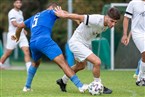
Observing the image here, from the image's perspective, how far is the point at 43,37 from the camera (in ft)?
40.6

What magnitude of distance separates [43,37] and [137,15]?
2635mm

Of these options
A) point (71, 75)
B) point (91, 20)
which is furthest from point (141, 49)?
point (71, 75)

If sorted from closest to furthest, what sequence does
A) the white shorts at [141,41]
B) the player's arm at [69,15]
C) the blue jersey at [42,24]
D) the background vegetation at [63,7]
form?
the player's arm at [69,15], the blue jersey at [42,24], the white shorts at [141,41], the background vegetation at [63,7]

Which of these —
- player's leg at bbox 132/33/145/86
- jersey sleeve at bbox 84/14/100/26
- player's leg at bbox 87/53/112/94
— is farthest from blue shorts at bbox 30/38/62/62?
player's leg at bbox 132/33/145/86

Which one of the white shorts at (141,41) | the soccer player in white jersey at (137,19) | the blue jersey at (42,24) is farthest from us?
the soccer player in white jersey at (137,19)

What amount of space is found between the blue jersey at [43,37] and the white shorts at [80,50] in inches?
14.4

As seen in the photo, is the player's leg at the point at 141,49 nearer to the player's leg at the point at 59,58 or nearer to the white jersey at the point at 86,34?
the white jersey at the point at 86,34

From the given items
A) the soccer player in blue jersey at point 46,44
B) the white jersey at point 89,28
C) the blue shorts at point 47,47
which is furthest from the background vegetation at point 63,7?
the blue shorts at point 47,47

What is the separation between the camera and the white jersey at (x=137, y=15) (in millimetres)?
13852

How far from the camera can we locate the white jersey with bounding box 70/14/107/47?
12.1 meters

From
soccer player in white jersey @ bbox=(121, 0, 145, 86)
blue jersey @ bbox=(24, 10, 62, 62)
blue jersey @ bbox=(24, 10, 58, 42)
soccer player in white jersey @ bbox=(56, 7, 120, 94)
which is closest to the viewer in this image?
soccer player in white jersey @ bbox=(56, 7, 120, 94)

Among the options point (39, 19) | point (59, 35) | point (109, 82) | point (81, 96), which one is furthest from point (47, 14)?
point (59, 35)

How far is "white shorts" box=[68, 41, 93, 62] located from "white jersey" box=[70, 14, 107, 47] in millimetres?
98

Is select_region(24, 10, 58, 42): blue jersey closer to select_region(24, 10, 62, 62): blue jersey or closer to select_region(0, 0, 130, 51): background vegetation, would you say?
select_region(24, 10, 62, 62): blue jersey
